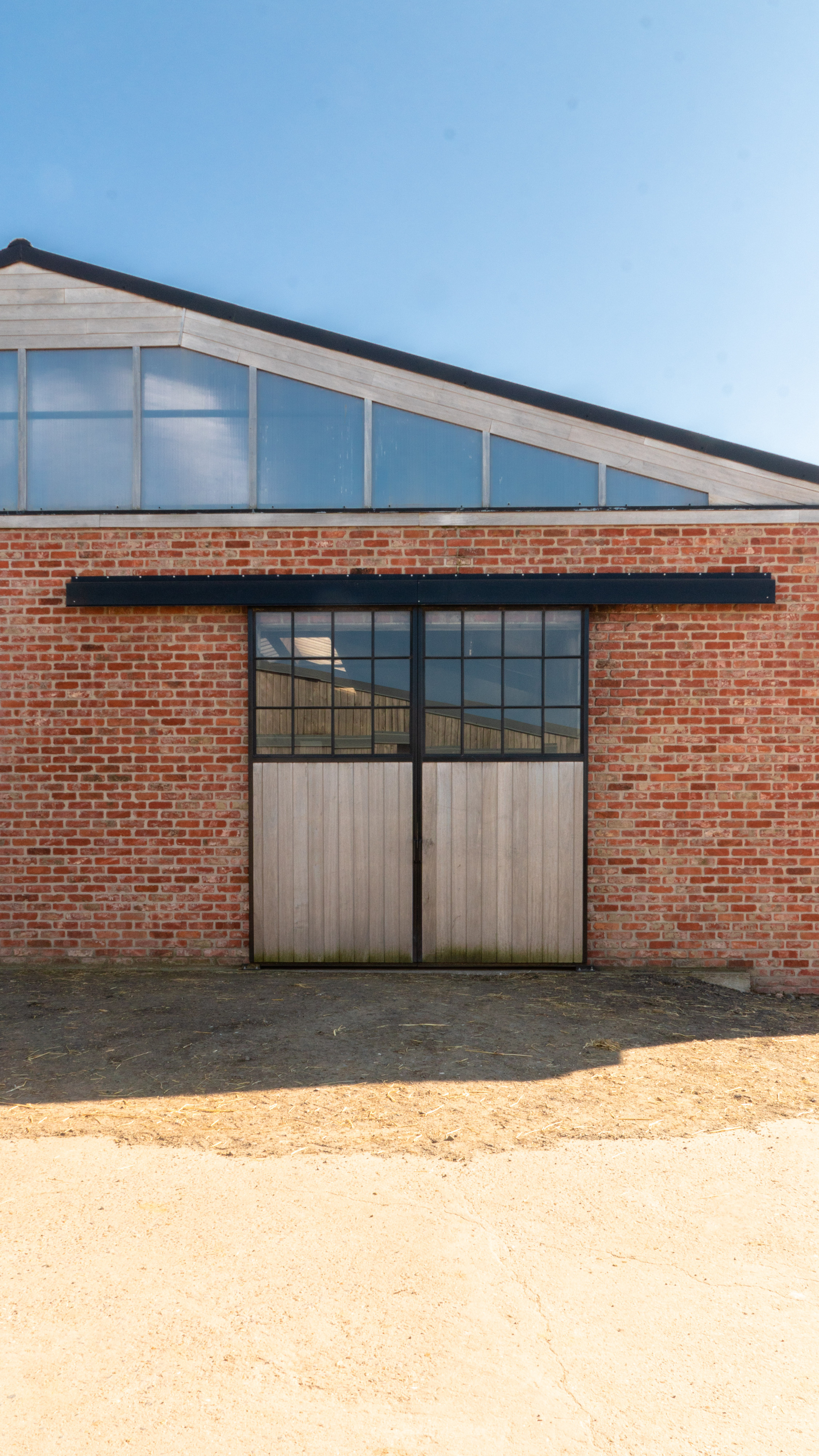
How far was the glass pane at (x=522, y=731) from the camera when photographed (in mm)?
6840

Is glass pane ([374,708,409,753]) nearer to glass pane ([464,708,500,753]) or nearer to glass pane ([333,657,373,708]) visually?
glass pane ([333,657,373,708])

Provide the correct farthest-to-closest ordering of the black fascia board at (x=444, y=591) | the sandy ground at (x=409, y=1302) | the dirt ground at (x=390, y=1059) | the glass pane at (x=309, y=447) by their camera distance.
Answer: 1. the glass pane at (x=309, y=447)
2. the black fascia board at (x=444, y=591)
3. the dirt ground at (x=390, y=1059)
4. the sandy ground at (x=409, y=1302)

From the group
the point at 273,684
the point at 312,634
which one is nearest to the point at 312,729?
the point at 273,684

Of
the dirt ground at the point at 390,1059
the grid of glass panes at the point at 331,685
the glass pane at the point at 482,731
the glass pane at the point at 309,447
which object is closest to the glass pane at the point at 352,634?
the grid of glass panes at the point at 331,685

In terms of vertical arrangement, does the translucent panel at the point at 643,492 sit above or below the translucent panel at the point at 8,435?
below

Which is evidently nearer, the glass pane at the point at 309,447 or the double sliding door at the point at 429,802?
the double sliding door at the point at 429,802

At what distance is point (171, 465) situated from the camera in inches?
275

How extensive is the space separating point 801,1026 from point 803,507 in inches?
169

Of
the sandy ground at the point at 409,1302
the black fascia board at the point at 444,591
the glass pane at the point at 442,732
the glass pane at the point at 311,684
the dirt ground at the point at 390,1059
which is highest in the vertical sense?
the black fascia board at the point at 444,591

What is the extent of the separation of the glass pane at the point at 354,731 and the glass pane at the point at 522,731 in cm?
120

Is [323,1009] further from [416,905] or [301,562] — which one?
[301,562]

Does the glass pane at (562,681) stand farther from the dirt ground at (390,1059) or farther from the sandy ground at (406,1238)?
the sandy ground at (406,1238)

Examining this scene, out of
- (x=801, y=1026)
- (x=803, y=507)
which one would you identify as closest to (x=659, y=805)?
(x=801, y=1026)

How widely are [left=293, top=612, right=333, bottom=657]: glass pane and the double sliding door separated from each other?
0.01 meters
